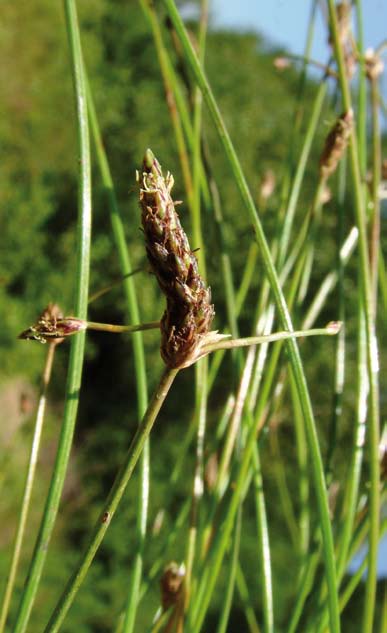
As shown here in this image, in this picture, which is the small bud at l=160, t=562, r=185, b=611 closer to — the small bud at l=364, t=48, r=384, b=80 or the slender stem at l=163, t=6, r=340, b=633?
the slender stem at l=163, t=6, r=340, b=633

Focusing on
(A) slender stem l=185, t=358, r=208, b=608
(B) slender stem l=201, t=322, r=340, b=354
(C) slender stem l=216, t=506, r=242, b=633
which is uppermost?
(B) slender stem l=201, t=322, r=340, b=354

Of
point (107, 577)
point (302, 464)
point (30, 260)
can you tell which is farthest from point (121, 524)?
point (302, 464)

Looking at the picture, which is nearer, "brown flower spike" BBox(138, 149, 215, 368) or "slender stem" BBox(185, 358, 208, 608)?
"brown flower spike" BBox(138, 149, 215, 368)

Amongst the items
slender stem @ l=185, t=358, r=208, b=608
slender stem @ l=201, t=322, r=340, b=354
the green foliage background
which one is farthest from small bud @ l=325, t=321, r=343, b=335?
the green foliage background

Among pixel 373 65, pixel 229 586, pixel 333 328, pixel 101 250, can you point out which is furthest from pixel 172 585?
pixel 101 250

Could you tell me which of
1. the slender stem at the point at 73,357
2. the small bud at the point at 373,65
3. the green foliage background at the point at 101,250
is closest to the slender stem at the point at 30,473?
the slender stem at the point at 73,357

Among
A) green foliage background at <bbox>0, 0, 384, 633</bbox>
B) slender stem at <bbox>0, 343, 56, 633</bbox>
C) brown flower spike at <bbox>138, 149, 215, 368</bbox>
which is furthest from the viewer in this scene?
green foliage background at <bbox>0, 0, 384, 633</bbox>
